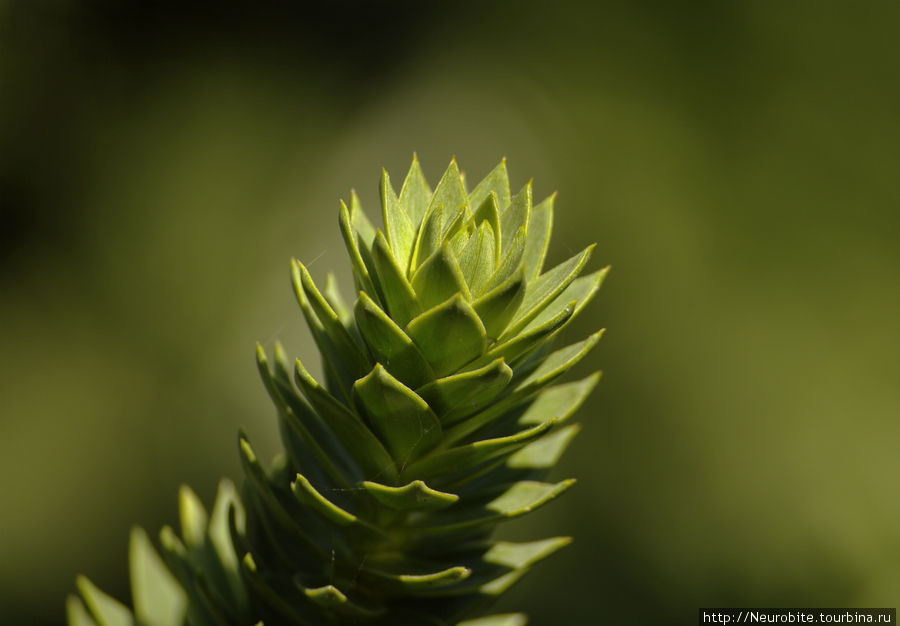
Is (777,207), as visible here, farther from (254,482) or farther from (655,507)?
(254,482)

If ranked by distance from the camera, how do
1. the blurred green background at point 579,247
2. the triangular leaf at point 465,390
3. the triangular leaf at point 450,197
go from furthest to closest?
the blurred green background at point 579,247 < the triangular leaf at point 450,197 < the triangular leaf at point 465,390

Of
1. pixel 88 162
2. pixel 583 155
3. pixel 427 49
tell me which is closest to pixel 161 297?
pixel 88 162

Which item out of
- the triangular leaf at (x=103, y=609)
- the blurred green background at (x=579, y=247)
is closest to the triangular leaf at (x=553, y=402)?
the triangular leaf at (x=103, y=609)

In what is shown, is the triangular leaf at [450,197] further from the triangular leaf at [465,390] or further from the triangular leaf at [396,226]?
the triangular leaf at [465,390]

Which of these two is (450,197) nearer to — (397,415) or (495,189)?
(495,189)

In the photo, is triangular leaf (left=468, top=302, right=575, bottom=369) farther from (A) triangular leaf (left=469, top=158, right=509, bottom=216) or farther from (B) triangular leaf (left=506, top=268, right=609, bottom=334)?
(A) triangular leaf (left=469, top=158, right=509, bottom=216)

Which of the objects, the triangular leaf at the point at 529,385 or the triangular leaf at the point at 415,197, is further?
the triangular leaf at the point at 415,197

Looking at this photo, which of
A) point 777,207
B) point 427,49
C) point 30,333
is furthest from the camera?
point 427,49
